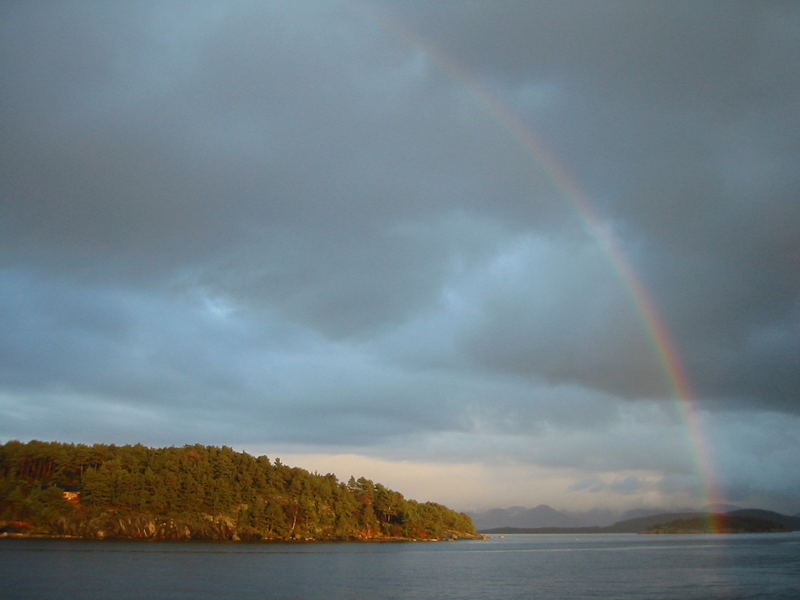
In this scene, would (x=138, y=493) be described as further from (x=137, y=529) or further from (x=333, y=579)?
(x=333, y=579)

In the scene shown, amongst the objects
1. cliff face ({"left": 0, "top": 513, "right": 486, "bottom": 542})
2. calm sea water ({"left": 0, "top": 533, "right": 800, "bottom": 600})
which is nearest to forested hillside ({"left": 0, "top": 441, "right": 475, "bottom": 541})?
cliff face ({"left": 0, "top": 513, "right": 486, "bottom": 542})

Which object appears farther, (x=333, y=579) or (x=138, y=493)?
(x=138, y=493)

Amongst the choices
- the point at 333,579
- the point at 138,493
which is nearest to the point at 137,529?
the point at 138,493

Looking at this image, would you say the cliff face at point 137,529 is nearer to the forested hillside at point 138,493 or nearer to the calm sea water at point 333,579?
the forested hillside at point 138,493

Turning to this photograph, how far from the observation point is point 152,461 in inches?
6732

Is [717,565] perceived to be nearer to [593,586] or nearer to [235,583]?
[593,586]

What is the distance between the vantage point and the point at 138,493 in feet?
527

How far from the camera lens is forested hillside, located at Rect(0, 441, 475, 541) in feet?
504

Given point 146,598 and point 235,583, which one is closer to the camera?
point 146,598

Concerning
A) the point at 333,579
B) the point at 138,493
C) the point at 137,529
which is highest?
the point at 138,493

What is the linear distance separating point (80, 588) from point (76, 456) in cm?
12068

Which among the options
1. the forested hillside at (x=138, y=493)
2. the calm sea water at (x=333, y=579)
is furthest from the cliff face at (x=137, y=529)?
the calm sea water at (x=333, y=579)

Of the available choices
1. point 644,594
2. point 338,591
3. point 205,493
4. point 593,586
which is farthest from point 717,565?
point 205,493

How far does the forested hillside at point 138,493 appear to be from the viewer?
504 ft
